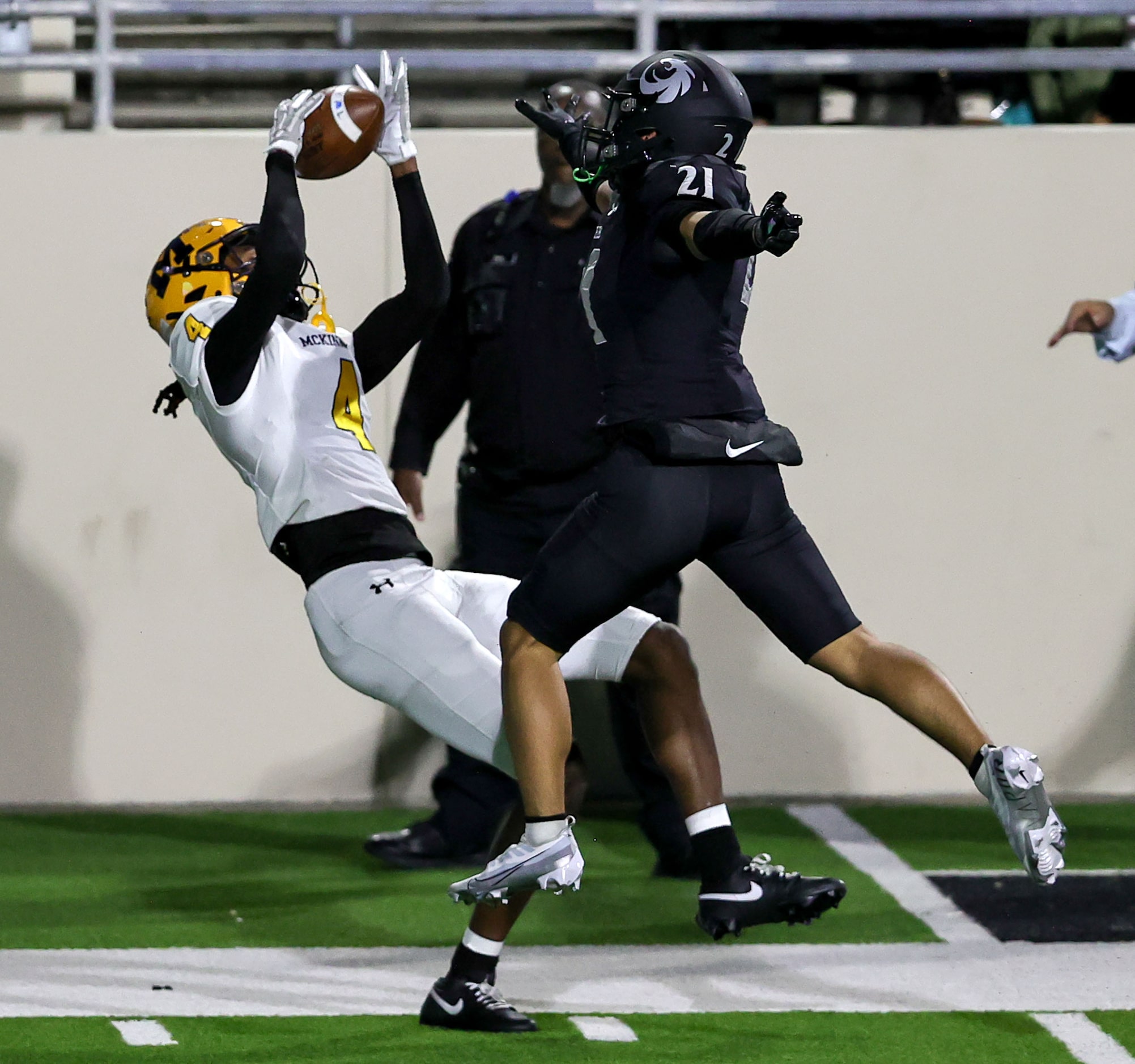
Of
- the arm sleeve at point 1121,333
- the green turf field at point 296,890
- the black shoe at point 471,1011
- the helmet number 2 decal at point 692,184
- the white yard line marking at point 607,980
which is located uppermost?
the helmet number 2 decal at point 692,184

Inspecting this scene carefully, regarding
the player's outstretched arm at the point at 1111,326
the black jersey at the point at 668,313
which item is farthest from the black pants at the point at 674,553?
the player's outstretched arm at the point at 1111,326

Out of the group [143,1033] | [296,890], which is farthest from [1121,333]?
[143,1033]

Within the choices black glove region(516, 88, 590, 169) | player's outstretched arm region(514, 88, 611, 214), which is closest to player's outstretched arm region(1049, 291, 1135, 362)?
player's outstretched arm region(514, 88, 611, 214)

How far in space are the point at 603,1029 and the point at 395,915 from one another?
1141 millimetres

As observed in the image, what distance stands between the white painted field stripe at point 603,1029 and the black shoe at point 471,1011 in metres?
0.10

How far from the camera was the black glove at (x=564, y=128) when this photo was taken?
3992 mm

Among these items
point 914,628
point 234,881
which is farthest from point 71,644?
point 914,628

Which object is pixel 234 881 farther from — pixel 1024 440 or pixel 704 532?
pixel 1024 440

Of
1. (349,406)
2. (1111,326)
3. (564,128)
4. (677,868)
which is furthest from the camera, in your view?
(677,868)

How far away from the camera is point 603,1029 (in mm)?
3973

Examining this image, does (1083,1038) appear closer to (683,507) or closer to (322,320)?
(683,507)

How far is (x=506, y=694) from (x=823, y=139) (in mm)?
3176

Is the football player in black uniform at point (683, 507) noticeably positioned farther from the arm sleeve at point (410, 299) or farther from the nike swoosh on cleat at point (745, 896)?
the arm sleeve at point (410, 299)

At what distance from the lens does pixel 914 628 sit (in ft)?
20.9
